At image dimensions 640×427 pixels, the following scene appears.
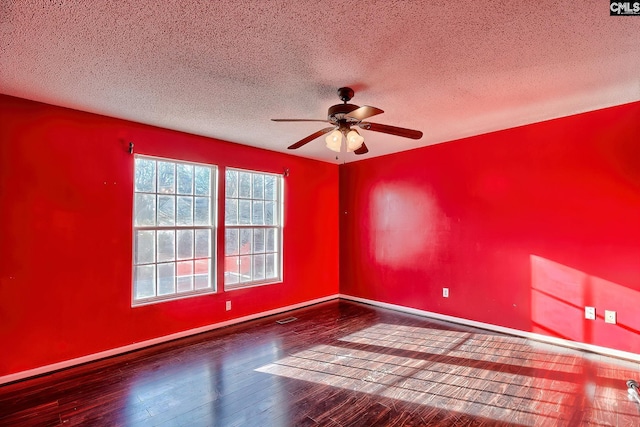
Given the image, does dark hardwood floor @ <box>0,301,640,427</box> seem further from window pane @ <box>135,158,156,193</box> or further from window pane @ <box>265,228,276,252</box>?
window pane @ <box>135,158,156,193</box>

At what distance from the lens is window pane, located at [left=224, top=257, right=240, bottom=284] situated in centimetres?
411

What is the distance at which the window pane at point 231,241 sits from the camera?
4.14 metres

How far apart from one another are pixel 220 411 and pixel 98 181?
2.50 m

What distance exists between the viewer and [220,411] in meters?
2.17

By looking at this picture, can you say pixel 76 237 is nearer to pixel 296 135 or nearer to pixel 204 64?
pixel 204 64

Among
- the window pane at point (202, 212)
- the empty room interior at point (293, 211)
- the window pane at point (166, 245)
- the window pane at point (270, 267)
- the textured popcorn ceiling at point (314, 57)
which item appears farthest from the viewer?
the window pane at point (270, 267)

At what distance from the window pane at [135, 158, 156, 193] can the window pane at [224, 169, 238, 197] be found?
88cm

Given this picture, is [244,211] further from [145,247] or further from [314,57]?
[314,57]

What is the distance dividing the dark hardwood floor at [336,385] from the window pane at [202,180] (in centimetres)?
178

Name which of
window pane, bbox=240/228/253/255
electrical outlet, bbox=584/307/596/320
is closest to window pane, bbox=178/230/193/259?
window pane, bbox=240/228/253/255

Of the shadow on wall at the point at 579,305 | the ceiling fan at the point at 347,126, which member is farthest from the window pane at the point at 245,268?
the shadow on wall at the point at 579,305

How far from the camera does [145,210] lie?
11.3ft

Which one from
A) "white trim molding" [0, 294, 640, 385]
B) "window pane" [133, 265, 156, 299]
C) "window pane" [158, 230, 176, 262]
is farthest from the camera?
"window pane" [158, 230, 176, 262]

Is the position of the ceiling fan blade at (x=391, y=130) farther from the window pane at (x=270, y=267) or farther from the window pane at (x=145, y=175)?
the window pane at (x=270, y=267)
